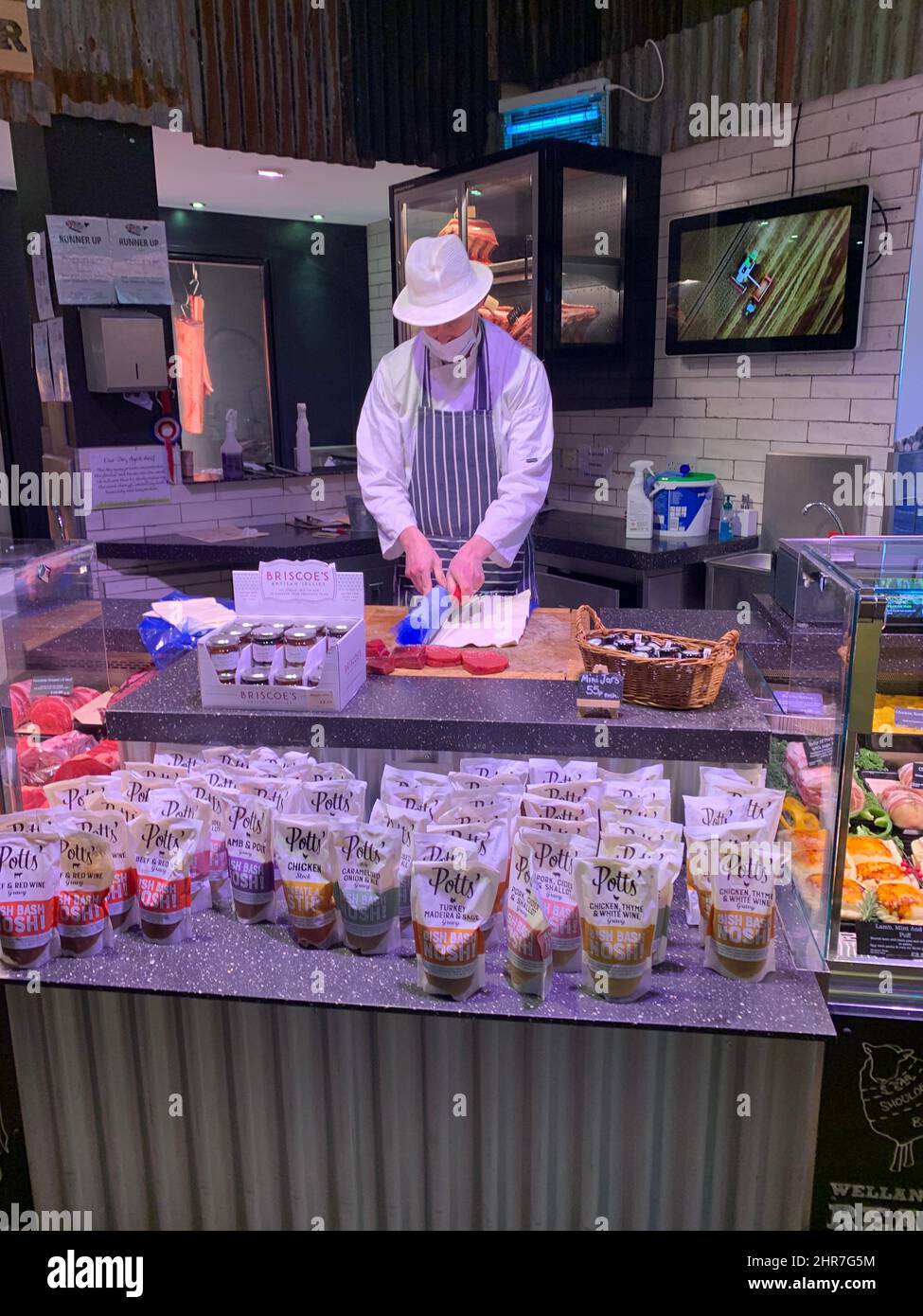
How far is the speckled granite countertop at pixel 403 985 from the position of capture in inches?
58.9

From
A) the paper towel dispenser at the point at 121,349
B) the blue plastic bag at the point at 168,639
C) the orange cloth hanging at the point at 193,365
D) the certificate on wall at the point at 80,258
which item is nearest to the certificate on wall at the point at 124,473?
the paper towel dispenser at the point at 121,349

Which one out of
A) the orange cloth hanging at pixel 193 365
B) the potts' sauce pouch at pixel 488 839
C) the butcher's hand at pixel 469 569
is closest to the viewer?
the potts' sauce pouch at pixel 488 839

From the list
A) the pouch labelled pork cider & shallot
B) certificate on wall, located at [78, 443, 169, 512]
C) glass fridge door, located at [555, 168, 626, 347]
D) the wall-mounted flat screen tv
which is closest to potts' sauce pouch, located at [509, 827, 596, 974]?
the pouch labelled pork cider & shallot

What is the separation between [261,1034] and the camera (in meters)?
1.70

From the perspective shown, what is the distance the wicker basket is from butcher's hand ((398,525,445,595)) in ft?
2.79

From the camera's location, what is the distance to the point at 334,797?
1.75 m

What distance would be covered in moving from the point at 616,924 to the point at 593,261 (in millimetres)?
4020

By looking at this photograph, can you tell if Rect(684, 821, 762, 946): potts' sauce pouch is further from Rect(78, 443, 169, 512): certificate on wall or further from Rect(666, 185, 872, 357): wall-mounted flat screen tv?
Rect(78, 443, 169, 512): certificate on wall

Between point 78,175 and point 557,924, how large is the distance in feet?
13.5

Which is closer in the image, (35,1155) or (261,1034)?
(261,1034)

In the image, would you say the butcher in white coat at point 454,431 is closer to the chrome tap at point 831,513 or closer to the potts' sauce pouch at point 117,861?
the chrome tap at point 831,513

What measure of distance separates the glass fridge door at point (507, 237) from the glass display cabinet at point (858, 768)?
2968 millimetres
